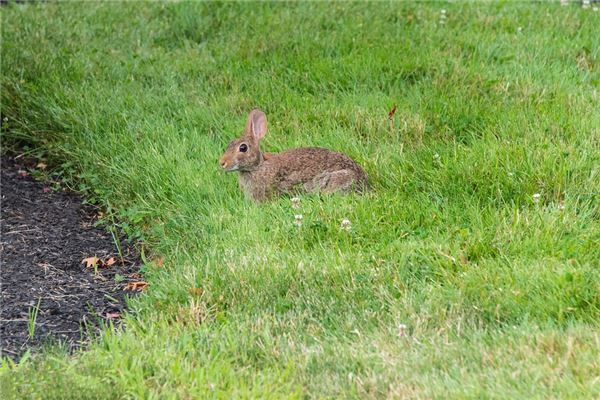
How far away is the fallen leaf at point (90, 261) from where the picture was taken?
6570mm

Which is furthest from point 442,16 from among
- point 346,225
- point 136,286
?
point 136,286

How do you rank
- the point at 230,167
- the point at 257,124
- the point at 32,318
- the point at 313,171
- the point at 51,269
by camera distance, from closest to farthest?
the point at 32,318 → the point at 51,269 → the point at 313,171 → the point at 230,167 → the point at 257,124

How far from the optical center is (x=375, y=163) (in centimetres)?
701

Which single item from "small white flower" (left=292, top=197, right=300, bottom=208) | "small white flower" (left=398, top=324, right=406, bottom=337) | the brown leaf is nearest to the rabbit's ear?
"small white flower" (left=292, top=197, right=300, bottom=208)

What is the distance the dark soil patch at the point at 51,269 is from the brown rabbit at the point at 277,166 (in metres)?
0.95

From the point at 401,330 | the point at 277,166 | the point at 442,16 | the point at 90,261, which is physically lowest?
the point at 90,261

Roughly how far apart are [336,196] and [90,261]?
1677mm

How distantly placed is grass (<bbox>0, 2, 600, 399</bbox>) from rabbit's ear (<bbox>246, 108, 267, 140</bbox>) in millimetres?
440

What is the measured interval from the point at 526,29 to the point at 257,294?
16.0ft

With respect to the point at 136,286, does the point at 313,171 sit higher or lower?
higher

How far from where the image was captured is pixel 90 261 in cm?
659

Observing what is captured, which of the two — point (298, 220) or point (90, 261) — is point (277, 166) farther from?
point (90, 261)

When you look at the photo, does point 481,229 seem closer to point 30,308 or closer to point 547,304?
point 547,304

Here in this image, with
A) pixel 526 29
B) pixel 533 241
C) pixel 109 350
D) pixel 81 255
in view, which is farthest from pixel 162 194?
pixel 526 29
